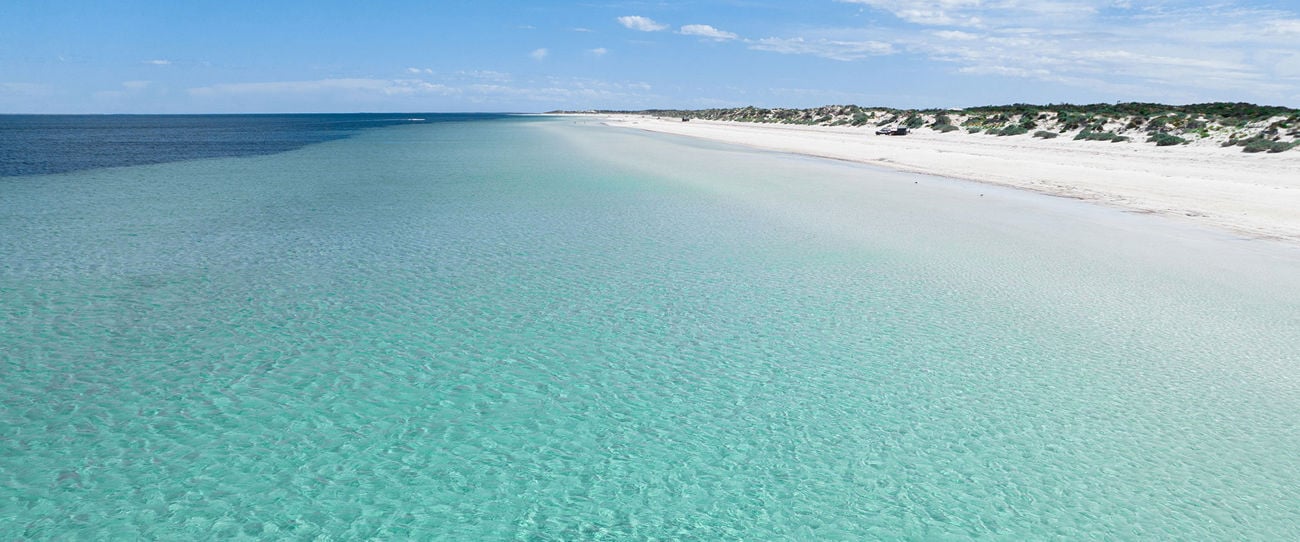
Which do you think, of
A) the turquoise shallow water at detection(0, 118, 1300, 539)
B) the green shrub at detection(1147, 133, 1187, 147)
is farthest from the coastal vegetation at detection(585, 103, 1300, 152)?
the turquoise shallow water at detection(0, 118, 1300, 539)

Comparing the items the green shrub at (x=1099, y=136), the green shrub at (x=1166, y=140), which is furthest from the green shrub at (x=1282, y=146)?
the green shrub at (x=1099, y=136)

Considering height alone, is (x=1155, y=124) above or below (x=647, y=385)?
above

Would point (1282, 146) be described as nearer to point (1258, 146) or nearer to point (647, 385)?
point (1258, 146)

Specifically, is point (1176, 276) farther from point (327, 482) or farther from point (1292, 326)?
point (327, 482)

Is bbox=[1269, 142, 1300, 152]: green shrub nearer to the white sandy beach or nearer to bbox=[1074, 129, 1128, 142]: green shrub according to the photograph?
the white sandy beach

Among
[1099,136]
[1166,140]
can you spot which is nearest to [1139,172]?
[1166,140]
